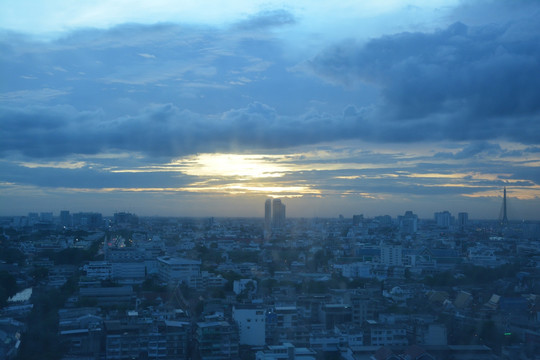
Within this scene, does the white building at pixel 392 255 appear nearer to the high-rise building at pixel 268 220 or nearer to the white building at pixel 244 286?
the high-rise building at pixel 268 220

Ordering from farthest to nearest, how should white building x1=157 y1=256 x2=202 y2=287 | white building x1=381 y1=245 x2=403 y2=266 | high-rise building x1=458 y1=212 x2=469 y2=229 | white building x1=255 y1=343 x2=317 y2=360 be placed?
1. high-rise building x1=458 y1=212 x2=469 y2=229
2. white building x1=381 y1=245 x2=403 y2=266
3. white building x1=157 y1=256 x2=202 y2=287
4. white building x1=255 y1=343 x2=317 y2=360

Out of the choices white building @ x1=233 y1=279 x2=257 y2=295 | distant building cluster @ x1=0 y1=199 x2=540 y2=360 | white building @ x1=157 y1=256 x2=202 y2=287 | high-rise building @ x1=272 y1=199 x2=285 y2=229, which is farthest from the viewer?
high-rise building @ x1=272 y1=199 x2=285 y2=229

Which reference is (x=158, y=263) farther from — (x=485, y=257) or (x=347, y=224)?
(x=347, y=224)

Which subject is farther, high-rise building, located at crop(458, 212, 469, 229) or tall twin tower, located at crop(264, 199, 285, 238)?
high-rise building, located at crop(458, 212, 469, 229)

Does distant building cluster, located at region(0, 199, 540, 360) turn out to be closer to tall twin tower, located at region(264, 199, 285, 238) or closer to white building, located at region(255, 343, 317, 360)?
white building, located at region(255, 343, 317, 360)

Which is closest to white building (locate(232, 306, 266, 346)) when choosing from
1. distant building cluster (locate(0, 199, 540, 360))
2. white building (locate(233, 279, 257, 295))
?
distant building cluster (locate(0, 199, 540, 360))

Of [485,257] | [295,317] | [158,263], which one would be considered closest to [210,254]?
[158,263]
